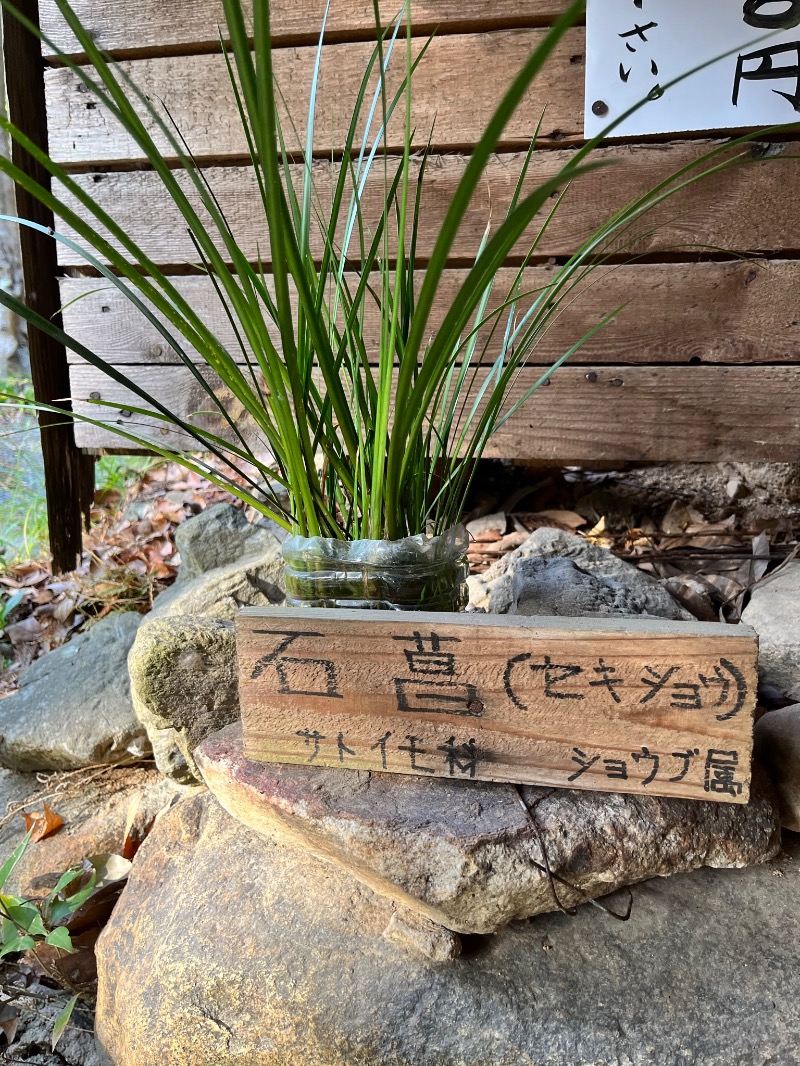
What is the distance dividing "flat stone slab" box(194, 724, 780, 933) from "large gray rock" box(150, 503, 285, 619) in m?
0.77

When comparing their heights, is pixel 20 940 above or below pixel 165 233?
below

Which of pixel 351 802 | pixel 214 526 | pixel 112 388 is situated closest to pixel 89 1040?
pixel 351 802

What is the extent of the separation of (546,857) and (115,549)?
214 centimetres

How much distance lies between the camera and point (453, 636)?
2.97 feet

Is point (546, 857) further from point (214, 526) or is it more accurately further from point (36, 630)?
point (36, 630)

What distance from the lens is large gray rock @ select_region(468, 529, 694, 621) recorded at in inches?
52.5

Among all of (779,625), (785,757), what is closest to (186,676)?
(785,757)

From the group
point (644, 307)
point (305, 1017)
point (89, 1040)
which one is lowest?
point (89, 1040)

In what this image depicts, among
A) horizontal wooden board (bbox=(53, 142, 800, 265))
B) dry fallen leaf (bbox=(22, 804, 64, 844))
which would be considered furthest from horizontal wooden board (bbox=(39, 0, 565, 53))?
dry fallen leaf (bbox=(22, 804, 64, 844))

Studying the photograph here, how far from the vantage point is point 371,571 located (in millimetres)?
1042

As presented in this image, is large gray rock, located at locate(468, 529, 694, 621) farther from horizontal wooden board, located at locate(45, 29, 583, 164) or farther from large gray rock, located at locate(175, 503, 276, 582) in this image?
horizontal wooden board, located at locate(45, 29, 583, 164)

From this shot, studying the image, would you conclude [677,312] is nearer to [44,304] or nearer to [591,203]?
[591,203]

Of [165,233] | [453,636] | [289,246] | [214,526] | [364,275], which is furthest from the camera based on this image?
[214,526]

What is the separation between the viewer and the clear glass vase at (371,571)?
3.40 ft
